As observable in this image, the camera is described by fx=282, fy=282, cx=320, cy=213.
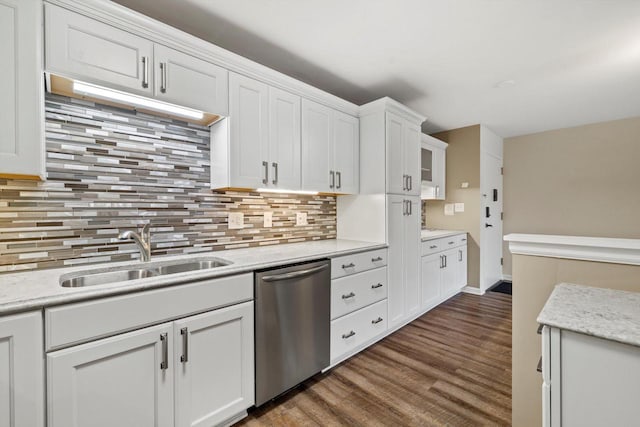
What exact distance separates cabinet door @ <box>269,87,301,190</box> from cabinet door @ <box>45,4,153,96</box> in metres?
0.82

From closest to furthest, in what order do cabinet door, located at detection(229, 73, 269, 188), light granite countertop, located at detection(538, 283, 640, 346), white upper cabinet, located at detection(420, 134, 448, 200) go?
light granite countertop, located at detection(538, 283, 640, 346) → cabinet door, located at detection(229, 73, 269, 188) → white upper cabinet, located at detection(420, 134, 448, 200)

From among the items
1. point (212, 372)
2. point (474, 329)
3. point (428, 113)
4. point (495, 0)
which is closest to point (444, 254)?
point (474, 329)

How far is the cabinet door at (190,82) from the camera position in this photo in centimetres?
162

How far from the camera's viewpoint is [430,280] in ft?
11.0

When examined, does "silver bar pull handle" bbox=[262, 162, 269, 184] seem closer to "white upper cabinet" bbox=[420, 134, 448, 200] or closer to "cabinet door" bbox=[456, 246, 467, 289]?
"white upper cabinet" bbox=[420, 134, 448, 200]

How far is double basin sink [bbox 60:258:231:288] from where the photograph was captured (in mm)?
1447

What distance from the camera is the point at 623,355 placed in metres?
0.81

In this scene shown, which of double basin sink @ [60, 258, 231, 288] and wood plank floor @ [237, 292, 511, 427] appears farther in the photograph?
wood plank floor @ [237, 292, 511, 427]

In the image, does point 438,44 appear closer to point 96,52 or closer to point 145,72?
point 145,72

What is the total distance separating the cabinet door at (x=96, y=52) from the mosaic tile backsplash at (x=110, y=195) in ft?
0.93

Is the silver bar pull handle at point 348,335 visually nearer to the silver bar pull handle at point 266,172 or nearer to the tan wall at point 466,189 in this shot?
the silver bar pull handle at point 266,172

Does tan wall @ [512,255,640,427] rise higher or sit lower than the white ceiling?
lower

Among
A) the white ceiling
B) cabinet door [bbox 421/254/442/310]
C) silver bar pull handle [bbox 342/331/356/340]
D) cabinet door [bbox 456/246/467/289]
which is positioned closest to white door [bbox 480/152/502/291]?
cabinet door [bbox 456/246/467/289]

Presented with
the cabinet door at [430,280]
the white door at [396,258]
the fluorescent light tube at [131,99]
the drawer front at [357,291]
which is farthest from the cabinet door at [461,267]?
the fluorescent light tube at [131,99]
